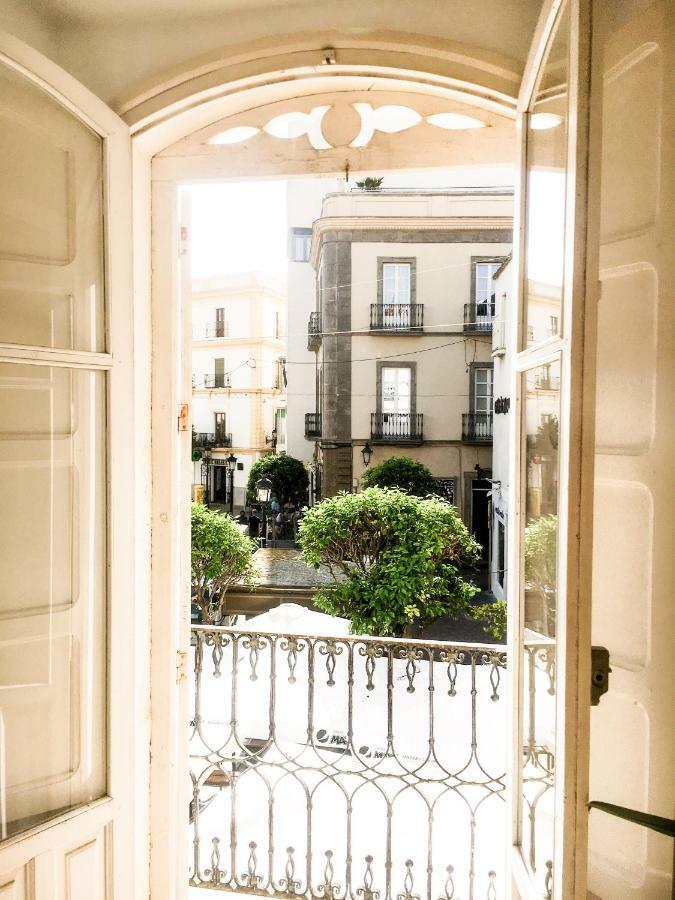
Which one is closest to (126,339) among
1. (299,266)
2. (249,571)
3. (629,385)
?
(629,385)

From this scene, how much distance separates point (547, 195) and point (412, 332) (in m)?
10.9

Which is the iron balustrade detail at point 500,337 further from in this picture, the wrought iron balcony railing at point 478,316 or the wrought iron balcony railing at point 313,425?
the wrought iron balcony railing at point 313,425

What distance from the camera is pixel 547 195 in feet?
3.60

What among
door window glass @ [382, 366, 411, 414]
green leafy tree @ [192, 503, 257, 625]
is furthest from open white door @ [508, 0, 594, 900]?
door window glass @ [382, 366, 411, 414]

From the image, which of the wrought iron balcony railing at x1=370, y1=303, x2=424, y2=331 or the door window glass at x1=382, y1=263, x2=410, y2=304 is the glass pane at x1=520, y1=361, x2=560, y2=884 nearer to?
the wrought iron balcony railing at x1=370, y1=303, x2=424, y2=331

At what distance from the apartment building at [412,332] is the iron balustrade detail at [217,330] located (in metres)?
7.51

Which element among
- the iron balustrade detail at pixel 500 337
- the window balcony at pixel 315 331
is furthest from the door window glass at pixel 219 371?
Answer: the iron balustrade detail at pixel 500 337

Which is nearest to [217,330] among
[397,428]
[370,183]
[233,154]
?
[397,428]

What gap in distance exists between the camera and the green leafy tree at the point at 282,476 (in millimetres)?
12984

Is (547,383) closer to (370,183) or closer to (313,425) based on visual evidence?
Result: (370,183)

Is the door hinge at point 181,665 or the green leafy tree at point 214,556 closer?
the door hinge at point 181,665

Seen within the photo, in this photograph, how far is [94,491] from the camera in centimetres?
146

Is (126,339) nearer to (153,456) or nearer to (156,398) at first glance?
(156,398)

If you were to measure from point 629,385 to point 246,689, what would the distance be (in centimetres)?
401
